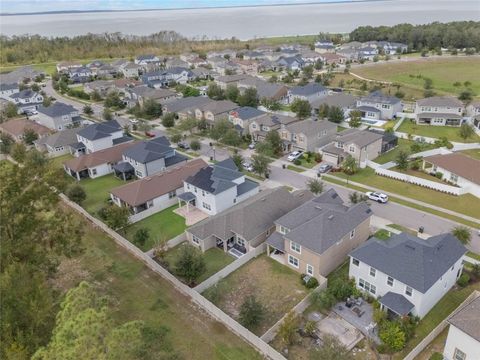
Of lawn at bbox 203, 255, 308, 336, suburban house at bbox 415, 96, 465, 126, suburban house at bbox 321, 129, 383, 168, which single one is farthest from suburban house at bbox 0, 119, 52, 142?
suburban house at bbox 415, 96, 465, 126

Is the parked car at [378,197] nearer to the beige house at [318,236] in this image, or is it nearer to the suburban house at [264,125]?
the beige house at [318,236]

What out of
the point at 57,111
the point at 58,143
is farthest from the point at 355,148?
the point at 57,111

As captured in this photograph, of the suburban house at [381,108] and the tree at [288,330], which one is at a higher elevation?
the suburban house at [381,108]

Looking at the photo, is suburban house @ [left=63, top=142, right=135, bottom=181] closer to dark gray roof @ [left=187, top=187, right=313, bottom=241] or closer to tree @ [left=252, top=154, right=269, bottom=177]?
tree @ [left=252, top=154, right=269, bottom=177]

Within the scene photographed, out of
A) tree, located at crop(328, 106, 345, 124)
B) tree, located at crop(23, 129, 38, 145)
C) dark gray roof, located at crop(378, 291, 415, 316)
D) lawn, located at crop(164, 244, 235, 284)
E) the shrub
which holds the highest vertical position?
tree, located at crop(328, 106, 345, 124)

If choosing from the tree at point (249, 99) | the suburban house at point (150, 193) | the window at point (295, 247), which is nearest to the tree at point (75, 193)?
the suburban house at point (150, 193)

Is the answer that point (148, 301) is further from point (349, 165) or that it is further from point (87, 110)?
point (87, 110)

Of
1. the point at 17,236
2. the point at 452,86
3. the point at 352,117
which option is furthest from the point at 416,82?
the point at 17,236
